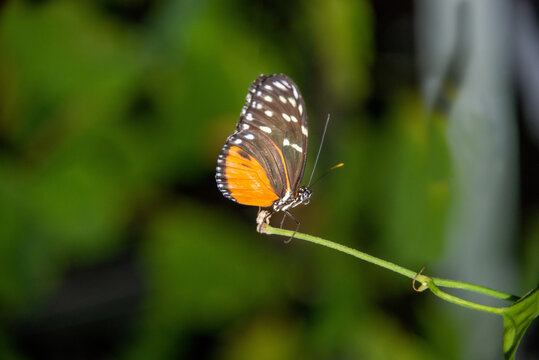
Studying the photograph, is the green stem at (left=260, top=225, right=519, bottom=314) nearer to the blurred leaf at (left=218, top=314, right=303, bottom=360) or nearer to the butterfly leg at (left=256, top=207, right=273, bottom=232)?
the butterfly leg at (left=256, top=207, right=273, bottom=232)

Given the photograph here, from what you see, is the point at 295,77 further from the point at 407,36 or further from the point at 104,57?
the point at 104,57

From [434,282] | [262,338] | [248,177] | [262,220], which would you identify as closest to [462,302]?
[434,282]

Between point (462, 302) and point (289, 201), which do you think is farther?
point (289, 201)

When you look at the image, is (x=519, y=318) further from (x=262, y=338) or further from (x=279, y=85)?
(x=262, y=338)

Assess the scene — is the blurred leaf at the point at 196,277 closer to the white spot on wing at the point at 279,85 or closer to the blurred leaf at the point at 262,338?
the blurred leaf at the point at 262,338

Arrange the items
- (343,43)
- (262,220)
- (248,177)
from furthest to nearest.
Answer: (343,43)
(248,177)
(262,220)

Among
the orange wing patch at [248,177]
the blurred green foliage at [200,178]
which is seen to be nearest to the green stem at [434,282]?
the orange wing patch at [248,177]

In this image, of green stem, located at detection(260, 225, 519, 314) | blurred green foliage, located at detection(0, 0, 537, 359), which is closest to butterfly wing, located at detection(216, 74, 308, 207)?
green stem, located at detection(260, 225, 519, 314)

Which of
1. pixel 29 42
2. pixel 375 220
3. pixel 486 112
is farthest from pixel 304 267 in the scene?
pixel 29 42
